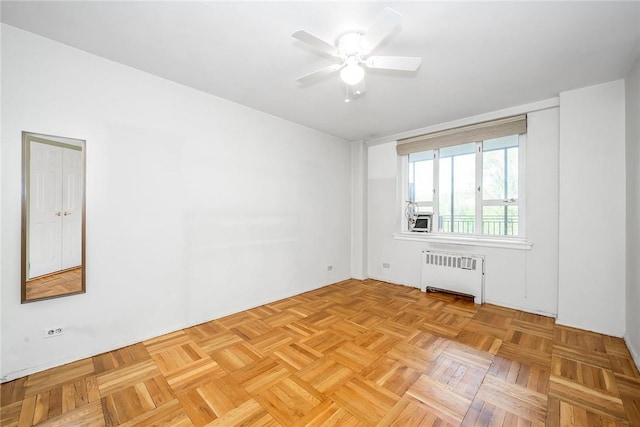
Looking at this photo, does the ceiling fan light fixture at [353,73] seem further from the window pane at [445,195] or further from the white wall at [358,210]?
the white wall at [358,210]

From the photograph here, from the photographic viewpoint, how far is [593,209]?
9.29 ft

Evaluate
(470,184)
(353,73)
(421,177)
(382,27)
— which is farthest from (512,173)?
(382,27)

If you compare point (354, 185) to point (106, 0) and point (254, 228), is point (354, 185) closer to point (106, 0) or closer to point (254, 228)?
point (254, 228)

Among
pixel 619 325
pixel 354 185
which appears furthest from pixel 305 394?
pixel 354 185

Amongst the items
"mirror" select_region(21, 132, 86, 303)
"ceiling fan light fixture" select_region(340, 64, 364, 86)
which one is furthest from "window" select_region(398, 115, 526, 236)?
"mirror" select_region(21, 132, 86, 303)

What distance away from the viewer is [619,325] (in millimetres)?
2703

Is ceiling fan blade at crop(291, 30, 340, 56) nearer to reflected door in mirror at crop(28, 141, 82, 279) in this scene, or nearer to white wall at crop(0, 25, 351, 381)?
white wall at crop(0, 25, 351, 381)

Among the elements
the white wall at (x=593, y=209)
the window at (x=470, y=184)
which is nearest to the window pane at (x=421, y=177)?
the window at (x=470, y=184)

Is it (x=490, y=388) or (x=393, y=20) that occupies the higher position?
(x=393, y=20)

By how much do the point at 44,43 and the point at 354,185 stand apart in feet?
13.7

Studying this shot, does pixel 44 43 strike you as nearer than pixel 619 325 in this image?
Yes

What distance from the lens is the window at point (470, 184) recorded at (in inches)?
143

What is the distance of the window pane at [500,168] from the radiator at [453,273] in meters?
0.95

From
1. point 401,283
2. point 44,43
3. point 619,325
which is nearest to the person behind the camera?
point 44,43
